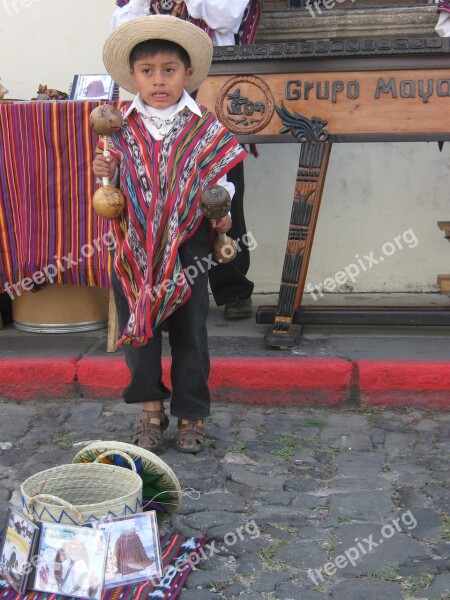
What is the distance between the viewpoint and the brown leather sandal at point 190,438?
11.1 ft

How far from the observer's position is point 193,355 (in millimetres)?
3355

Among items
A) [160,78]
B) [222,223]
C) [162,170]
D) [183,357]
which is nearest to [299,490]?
[183,357]

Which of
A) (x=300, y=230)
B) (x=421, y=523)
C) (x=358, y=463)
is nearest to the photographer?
(x=421, y=523)

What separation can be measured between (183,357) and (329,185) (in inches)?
90.8

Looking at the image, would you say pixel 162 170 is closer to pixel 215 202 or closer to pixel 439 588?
pixel 215 202

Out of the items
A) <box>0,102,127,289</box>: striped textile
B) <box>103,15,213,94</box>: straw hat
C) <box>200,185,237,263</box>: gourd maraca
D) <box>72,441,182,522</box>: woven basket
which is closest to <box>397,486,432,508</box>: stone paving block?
<box>72,441,182,522</box>: woven basket

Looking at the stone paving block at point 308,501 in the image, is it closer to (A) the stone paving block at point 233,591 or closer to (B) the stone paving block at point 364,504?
(B) the stone paving block at point 364,504

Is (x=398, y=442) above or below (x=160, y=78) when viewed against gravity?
below

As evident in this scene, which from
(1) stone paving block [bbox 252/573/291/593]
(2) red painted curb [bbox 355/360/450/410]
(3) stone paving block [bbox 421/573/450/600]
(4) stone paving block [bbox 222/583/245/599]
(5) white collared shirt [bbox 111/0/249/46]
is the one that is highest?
(5) white collared shirt [bbox 111/0/249/46]

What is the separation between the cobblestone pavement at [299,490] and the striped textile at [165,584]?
0.12 ft

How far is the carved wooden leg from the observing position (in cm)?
399

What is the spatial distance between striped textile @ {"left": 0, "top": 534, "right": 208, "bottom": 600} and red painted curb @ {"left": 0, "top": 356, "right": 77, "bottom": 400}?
1.63 m

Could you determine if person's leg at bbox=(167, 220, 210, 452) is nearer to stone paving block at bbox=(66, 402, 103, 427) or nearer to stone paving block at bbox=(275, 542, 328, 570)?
stone paving block at bbox=(66, 402, 103, 427)

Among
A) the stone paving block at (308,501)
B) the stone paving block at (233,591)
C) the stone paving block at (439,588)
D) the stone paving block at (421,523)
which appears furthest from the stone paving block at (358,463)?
the stone paving block at (233,591)
